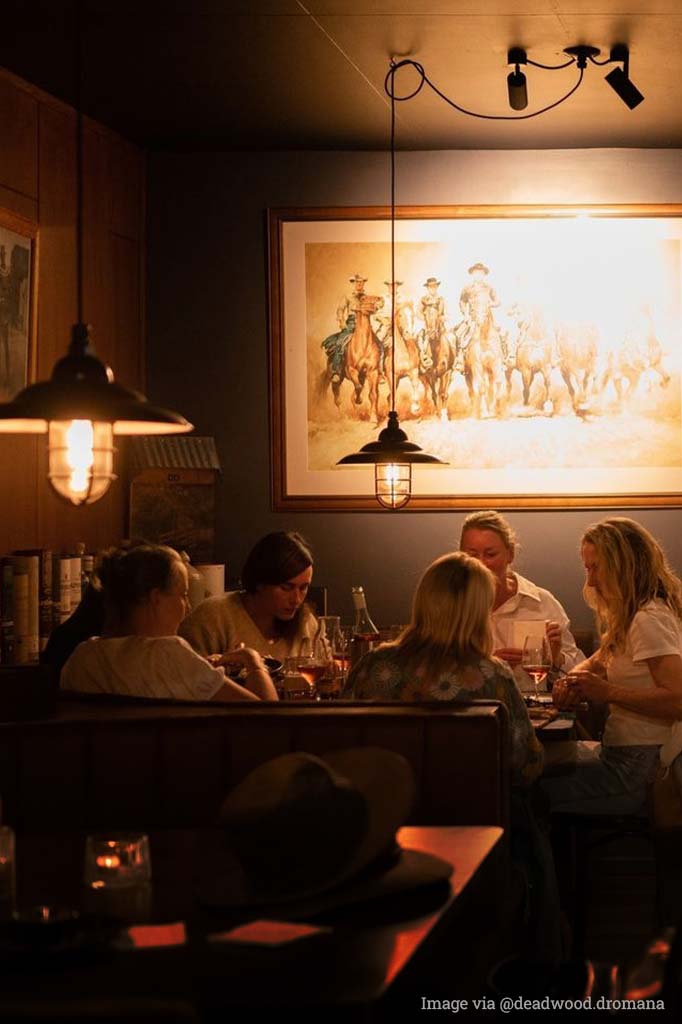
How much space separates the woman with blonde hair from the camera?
12.5ft

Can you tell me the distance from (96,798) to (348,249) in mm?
3820

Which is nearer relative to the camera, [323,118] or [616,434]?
[323,118]

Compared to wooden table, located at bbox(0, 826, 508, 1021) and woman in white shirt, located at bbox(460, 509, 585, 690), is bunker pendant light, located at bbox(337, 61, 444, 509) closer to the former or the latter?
woman in white shirt, located at bbox(460, 509, 585, 690)

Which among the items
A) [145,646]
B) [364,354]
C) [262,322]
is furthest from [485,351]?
[145,646]

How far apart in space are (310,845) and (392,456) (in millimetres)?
2771

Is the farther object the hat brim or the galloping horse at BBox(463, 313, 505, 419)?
the galloping horse at BBox(463, 313, 505, 419)

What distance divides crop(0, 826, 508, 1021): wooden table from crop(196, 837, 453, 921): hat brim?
0.06 ft

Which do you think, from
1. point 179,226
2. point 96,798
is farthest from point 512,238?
point 96,798

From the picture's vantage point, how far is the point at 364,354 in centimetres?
669

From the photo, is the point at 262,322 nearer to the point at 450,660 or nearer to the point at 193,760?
the point at 450,660

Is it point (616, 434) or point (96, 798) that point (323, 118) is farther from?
point (96, 798)

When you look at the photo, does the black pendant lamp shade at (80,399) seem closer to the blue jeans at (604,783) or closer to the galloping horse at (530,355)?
the blue jeans at (604,783)

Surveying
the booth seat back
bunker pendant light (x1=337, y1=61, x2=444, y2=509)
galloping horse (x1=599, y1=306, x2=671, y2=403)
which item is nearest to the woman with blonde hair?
the booth seat back

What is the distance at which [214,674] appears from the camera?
386 cm
